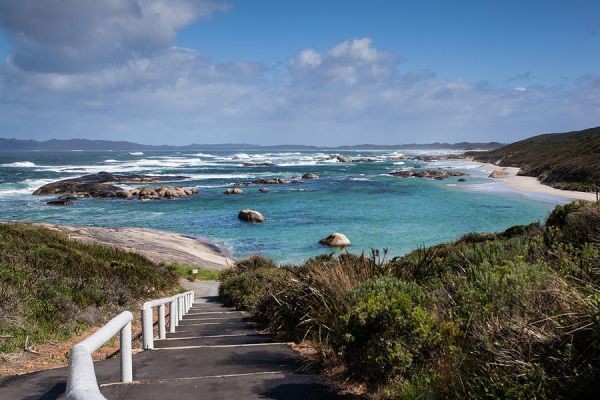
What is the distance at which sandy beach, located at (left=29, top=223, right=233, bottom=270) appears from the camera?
29000 mm

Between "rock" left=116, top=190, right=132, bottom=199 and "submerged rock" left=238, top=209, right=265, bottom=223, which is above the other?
"rock" left=116, top=190, right=132, bottom=199

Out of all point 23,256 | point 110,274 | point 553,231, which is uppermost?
point 553,231

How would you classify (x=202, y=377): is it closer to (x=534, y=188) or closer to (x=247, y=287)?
(x=247, y=287)

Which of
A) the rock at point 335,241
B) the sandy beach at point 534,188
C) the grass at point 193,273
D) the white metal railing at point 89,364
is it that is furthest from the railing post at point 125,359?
the sandy beach at point 534,188

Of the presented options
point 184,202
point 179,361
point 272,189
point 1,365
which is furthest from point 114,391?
point 272,189

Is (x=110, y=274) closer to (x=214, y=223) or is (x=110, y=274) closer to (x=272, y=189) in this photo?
(x=214, y=223)

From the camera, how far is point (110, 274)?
1464 cm

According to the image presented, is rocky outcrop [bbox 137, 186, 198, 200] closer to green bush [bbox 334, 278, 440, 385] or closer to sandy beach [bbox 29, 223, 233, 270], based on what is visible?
sandy beach [bbox 29, 223, 233, 270]

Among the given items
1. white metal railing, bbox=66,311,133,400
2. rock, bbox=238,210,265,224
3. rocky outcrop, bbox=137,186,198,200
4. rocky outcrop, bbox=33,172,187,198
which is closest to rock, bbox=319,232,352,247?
rock, bbox=238,210,265,224

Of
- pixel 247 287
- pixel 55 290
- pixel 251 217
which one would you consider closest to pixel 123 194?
pixel 251 217

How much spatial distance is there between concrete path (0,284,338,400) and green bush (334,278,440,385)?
0.43 m

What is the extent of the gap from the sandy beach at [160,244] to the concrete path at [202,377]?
21468 millimetres

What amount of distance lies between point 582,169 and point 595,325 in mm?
68050

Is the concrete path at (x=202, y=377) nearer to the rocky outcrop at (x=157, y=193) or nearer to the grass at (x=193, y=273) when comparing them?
the grass at (x=193, y=273)
